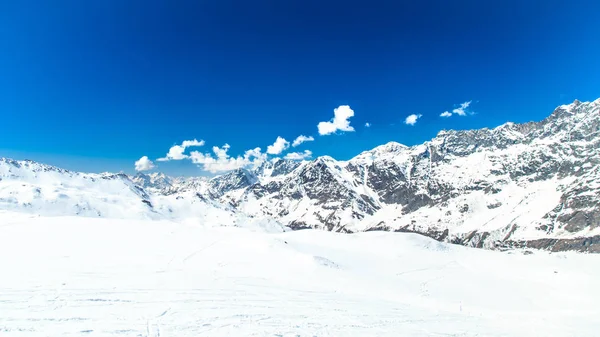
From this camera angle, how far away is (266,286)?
1270 inches

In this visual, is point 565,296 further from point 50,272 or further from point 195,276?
point 50,272

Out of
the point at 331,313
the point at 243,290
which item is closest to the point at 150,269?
the point at 243,290

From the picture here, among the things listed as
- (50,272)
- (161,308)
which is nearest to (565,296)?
(161,308)

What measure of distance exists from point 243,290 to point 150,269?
→ 11596 mm

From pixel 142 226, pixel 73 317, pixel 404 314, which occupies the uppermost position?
pixel 142 226

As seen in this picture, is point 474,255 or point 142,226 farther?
point 474,255

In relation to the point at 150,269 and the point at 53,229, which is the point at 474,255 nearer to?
the point at 150,269

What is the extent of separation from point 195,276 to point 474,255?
62.0 meters

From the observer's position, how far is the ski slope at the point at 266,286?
19.5 m

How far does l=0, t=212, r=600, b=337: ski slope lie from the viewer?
19.5 metres

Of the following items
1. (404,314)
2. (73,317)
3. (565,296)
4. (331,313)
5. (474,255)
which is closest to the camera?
(73,317)

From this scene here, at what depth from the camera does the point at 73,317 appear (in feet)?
59.8

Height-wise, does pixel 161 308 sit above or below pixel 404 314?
above

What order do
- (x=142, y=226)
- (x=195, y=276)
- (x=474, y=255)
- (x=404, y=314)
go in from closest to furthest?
(x=404, y=314) < (x=195, y=276) < (x=142, y=226) < (x=474, y=255)
